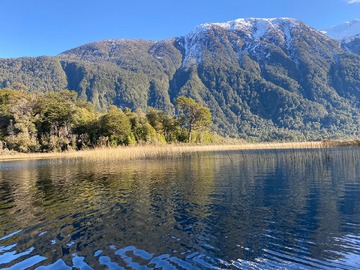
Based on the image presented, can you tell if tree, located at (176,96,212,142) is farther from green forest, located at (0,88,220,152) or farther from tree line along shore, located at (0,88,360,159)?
tree line along shore, located at (0,88,360,159)

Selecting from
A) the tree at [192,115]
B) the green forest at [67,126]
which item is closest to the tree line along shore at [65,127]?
the green forest at [67,126]

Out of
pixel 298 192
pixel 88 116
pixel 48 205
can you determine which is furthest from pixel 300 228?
pixel 88 116

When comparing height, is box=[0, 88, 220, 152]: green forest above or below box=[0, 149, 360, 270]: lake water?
above

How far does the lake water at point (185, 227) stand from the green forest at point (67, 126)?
4453 centimetres

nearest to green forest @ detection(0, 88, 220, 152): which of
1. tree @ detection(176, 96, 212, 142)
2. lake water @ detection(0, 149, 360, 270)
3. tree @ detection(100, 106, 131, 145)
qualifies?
tree @ detection(100, 106, 131, 145)

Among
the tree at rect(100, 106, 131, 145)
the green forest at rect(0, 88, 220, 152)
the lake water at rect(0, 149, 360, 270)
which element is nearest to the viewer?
the lake water at rect(0, 149, 360, 270)

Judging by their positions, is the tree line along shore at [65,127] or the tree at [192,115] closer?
the tree line along shore at [65,127]

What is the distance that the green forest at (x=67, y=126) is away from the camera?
63006mm

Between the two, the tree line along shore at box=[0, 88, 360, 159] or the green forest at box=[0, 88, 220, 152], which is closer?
the tree line along shore at box=[0, 88, 360, 159]

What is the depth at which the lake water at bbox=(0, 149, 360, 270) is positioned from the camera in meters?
6.54

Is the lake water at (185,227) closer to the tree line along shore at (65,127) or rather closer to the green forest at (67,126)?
the tree line along shore at (65,127)

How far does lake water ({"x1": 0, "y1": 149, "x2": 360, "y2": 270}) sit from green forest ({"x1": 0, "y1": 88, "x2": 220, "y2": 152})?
44.5 meters

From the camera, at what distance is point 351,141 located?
48.8 metres

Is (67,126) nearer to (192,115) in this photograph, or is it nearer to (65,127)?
(65,127)
